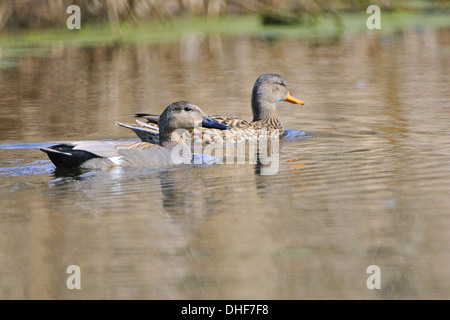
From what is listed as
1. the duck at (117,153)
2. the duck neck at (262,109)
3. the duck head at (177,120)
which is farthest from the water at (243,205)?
the duck head at (177,120)

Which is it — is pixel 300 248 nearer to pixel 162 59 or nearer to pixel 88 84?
pixel 88 84

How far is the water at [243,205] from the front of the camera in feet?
14.5

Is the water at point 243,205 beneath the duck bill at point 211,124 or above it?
beneath

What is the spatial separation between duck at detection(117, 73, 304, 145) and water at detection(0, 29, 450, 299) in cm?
31

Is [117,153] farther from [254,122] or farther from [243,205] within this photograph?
[254,122]

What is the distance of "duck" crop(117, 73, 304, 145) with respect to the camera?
882cm

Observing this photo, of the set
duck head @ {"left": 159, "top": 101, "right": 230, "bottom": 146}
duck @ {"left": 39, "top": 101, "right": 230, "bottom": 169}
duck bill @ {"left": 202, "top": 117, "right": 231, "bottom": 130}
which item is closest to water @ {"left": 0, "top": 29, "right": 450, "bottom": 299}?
duck @ {"left": 39, "top": 101, "right": 230, "bottom": 169}

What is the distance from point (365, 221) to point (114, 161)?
2698 millimetres

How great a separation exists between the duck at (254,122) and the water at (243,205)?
12.1 inches

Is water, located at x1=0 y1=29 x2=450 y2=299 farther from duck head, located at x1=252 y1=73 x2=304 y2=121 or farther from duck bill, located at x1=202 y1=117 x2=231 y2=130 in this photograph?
duck bill, located at x1=202 y1=117 x2=231 y2=130

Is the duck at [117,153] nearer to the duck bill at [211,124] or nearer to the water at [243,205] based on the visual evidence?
the water at [243,205]

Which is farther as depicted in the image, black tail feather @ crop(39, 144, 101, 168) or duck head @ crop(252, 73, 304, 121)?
duck head @ crop(252, 73, 304, 121)

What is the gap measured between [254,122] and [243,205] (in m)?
4.02

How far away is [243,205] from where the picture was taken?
19.1 ft
